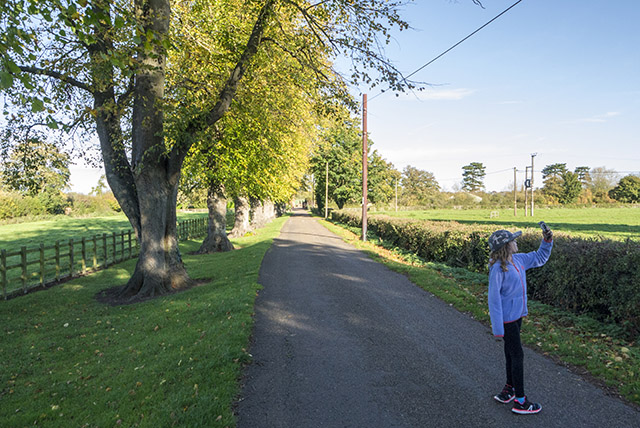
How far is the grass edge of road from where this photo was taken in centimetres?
428

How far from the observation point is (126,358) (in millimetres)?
5367

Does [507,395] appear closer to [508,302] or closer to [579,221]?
[508,302]

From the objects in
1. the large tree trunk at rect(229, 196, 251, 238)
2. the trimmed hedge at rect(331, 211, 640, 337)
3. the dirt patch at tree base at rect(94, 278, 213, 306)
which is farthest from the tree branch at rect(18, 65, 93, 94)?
the large tree trunk at rect(229, 196, 251, 238)

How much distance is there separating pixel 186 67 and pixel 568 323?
38.4ft

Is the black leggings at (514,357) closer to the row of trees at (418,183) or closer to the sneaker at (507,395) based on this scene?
the sneaker at (507,395)

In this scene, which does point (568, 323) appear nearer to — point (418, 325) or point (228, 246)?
point (418, 325)

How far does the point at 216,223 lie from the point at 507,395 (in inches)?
628

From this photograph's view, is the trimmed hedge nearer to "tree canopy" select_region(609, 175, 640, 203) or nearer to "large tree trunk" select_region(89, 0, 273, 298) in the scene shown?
"large tree trunk" select_region(89, 0, 273, 298)

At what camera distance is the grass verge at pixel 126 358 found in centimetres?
372

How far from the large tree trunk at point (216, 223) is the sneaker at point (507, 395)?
15.5 metres

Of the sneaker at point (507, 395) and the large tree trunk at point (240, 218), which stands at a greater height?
the large tree trunk at point (240, 218)

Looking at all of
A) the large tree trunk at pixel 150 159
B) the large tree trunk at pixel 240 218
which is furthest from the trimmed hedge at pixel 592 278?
the large tree trunk at pixel 240 218

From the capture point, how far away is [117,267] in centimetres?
1471

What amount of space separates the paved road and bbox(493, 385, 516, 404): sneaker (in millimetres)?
86
